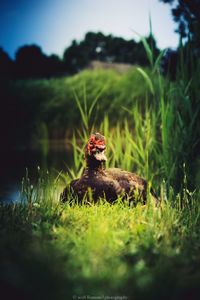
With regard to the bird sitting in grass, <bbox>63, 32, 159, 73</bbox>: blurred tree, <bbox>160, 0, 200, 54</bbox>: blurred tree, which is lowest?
the bird sitting in grass

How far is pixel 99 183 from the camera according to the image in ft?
10.2

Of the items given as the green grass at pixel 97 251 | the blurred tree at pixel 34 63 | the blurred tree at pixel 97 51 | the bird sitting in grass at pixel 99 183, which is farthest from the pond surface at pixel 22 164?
the blurred tree at pixel 97 51

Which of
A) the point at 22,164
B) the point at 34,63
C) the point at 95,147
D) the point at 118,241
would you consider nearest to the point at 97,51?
the point at 34,63

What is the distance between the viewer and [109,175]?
10.7 ft

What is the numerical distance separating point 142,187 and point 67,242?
4.02 feet

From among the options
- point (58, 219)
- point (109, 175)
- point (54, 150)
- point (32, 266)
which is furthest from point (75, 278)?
point (54, 150)

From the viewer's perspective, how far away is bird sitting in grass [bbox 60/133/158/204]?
3.11 m

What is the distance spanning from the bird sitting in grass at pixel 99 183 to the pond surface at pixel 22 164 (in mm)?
1528

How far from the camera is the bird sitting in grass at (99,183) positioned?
3113mm

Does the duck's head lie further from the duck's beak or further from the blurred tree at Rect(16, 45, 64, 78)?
the blurred tree at Rect(16, 45, 64, 78)

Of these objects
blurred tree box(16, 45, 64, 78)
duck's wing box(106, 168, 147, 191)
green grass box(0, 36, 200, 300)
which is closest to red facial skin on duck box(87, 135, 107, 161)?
duck's wing box(106, 168, 147, 191)

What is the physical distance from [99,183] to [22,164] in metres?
4.12

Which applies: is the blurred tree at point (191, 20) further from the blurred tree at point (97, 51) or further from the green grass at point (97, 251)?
the blurred tree at point (97, 51)

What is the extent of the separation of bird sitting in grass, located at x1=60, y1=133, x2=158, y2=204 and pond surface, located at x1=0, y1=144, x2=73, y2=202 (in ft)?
5.01
